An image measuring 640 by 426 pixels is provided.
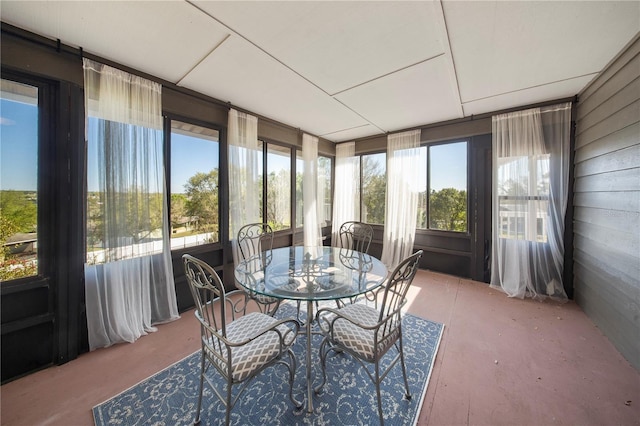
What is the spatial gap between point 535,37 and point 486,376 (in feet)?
8.15

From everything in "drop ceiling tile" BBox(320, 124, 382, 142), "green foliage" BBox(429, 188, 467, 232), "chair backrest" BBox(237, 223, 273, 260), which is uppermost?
"drop ceiling tile" BBox(320, 124, 382, 142)

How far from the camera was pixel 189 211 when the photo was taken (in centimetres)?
262

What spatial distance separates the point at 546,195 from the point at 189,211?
4.31 meters

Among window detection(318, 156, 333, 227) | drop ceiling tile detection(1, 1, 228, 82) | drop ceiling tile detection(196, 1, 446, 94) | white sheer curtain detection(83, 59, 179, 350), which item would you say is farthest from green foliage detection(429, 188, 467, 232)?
white sheer curtain detection(83, 59, 179, 350)

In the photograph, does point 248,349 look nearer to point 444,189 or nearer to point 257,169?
point 257,169

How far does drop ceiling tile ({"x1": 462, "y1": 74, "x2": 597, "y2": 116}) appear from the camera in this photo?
7.70ft

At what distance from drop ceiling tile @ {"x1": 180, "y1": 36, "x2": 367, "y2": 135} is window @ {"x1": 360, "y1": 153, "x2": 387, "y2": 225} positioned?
42.0 inches

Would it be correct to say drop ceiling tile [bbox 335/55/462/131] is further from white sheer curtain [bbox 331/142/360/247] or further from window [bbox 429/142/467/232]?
white sheer curtain [bbox 331/142/360/247]

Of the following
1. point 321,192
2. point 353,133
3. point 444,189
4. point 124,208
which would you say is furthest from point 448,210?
point 124,208

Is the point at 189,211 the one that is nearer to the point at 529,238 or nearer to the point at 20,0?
the point at 20,0

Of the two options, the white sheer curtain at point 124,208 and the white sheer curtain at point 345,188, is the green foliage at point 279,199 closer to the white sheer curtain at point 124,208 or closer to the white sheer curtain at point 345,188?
the white sheer curtain at point 345,188

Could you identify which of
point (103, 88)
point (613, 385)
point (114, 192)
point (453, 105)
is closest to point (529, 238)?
point (613, 385)

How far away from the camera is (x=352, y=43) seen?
1.69m

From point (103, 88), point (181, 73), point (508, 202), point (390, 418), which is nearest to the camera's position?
point (390, 418)
